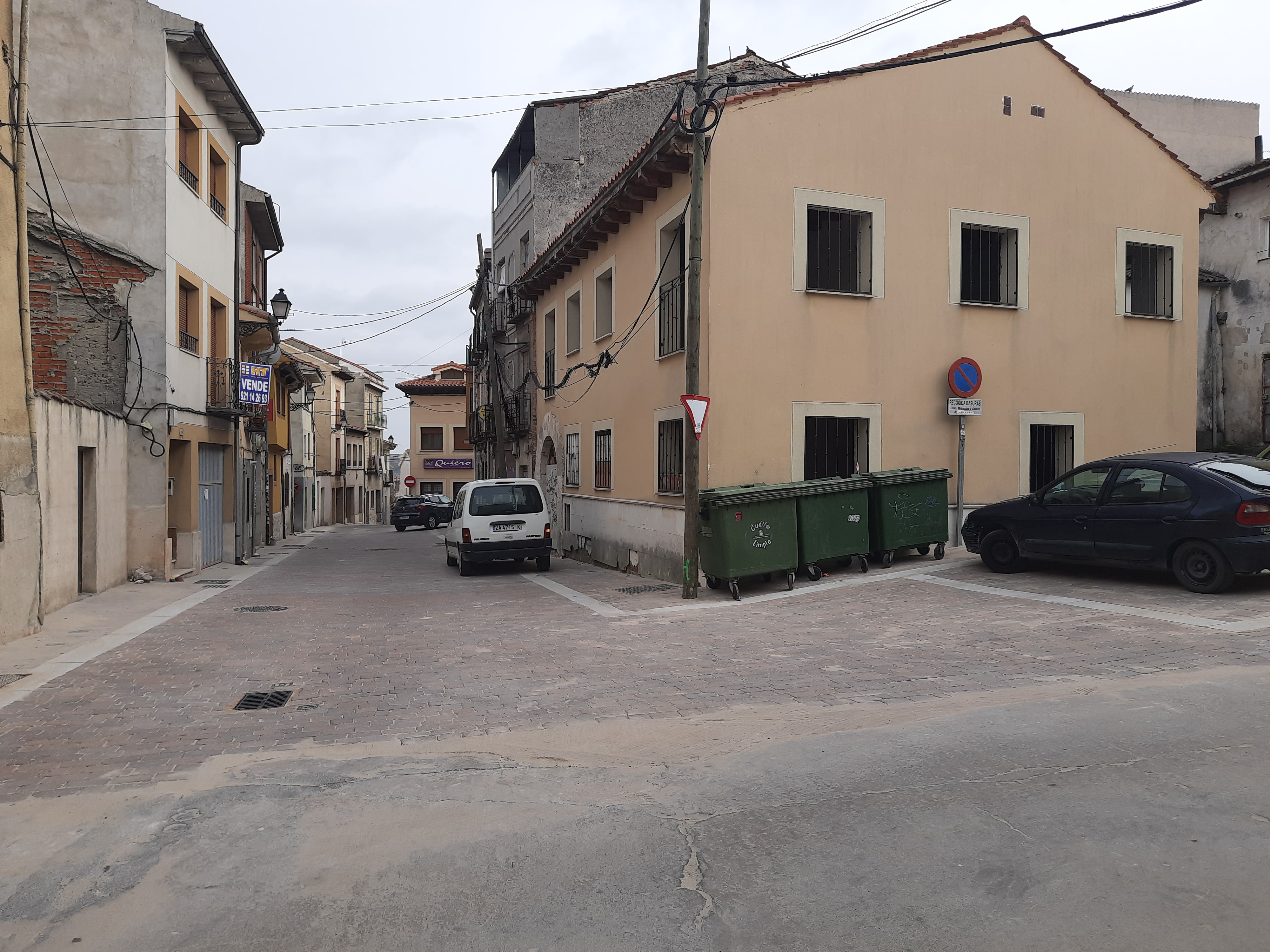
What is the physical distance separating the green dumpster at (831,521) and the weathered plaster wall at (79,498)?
9226mm

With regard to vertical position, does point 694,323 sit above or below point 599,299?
below

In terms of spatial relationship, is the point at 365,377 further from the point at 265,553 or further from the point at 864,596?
the point at 864,596

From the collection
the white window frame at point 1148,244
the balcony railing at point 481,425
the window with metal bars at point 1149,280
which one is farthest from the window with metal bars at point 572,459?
the window with metal bars at point 1149,280

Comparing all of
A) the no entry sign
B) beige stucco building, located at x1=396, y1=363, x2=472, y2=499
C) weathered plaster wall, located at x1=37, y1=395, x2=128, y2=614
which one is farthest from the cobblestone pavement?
beige stucco building, located at x1=396, y1=363, x2=472, y2=499

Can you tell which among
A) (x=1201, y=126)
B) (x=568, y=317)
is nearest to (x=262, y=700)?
(x=568, y=317)

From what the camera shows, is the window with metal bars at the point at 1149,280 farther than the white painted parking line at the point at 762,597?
Yes

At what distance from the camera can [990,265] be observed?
15430mm

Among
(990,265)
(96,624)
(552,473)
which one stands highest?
(990,265)

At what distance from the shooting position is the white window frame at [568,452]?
67.5 ft

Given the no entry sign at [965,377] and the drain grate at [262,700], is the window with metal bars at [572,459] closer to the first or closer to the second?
the no entry sign at [965,377]

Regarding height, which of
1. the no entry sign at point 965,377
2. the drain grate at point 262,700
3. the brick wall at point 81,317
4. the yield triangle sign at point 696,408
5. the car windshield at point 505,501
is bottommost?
the drain grate at point 262,700

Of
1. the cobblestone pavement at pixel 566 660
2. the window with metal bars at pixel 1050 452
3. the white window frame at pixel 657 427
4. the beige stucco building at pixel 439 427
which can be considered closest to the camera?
the cobblestone pavement at pixel 566 660

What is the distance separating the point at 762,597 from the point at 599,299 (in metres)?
9.44

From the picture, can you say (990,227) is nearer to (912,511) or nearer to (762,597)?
(912,511)
